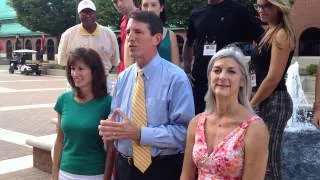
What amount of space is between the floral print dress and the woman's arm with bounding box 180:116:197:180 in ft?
0.40

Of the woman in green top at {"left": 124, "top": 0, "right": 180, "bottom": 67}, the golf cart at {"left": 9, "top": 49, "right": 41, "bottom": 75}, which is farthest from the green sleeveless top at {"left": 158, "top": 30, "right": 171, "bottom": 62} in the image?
the golf cart at {"left": 9, "top": 49, "right": 41, "bottom": 75}

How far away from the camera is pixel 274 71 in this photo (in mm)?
3268

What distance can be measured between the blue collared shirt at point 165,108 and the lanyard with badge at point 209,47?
0.97 metres

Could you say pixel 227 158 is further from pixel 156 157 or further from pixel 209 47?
pixel 209 47

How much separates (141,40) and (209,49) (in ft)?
3.90

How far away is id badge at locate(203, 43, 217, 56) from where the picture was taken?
144 inches

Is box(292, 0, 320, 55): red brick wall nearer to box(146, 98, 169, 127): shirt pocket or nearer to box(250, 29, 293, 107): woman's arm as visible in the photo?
box(250, 29, 293, 107): woman's arm

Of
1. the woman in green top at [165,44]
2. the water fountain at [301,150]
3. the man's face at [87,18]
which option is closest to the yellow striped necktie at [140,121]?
the woman in green top at [165,44]

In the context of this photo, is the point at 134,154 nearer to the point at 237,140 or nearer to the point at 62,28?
the point at 237,140

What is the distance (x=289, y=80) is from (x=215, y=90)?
33.0ft

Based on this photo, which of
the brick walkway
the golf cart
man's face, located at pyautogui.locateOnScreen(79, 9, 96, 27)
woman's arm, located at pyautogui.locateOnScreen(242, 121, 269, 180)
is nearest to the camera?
woman's arm, located at pyautogui.locateOnScreen(242, 121, 269, 180)

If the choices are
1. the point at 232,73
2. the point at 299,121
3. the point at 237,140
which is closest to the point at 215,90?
the point at 232,73

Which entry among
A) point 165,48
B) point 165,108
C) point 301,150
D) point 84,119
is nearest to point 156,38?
point 165,108

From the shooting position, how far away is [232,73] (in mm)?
2512
